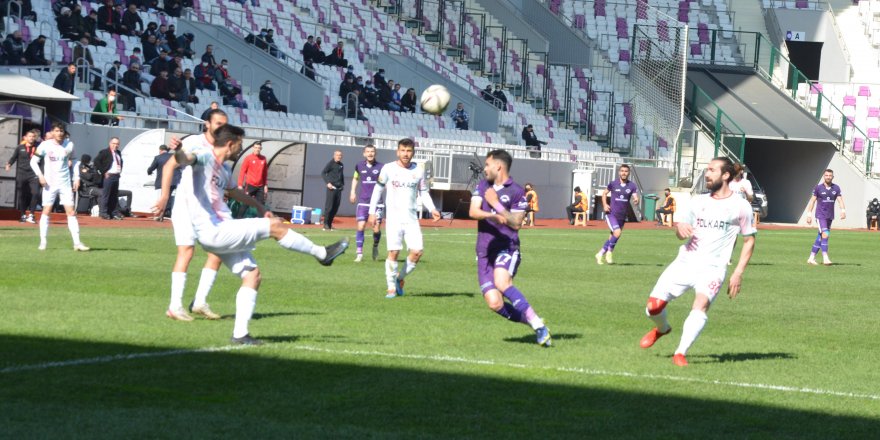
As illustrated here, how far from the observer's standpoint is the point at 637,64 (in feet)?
179

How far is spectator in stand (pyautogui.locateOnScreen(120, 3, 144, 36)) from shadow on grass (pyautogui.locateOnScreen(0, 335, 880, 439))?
28.0m

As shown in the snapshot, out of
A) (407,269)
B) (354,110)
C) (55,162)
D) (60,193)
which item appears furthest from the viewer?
(354,110)

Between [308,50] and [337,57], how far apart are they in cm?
153

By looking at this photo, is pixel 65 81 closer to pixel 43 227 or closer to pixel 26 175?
pixel 26 175

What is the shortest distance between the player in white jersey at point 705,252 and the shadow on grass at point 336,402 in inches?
48.4

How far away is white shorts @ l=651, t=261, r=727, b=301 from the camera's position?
1098cm

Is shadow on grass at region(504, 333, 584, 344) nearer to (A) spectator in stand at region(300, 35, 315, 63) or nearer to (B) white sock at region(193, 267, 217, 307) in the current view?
(B) white sock at region(193, 267, 217, 307)

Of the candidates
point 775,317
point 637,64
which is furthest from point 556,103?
point 775,317

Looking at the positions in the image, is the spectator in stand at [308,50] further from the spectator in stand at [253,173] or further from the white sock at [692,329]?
the white sock at [692,329]

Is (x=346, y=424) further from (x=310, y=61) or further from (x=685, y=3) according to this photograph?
(x=685, y=3)

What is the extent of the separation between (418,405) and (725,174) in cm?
399

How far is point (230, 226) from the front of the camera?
420 inches

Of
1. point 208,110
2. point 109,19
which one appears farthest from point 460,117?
point 109,19

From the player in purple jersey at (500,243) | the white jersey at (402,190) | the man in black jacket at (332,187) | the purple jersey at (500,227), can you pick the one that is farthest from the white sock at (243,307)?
the man in black jacket at (332,187)
